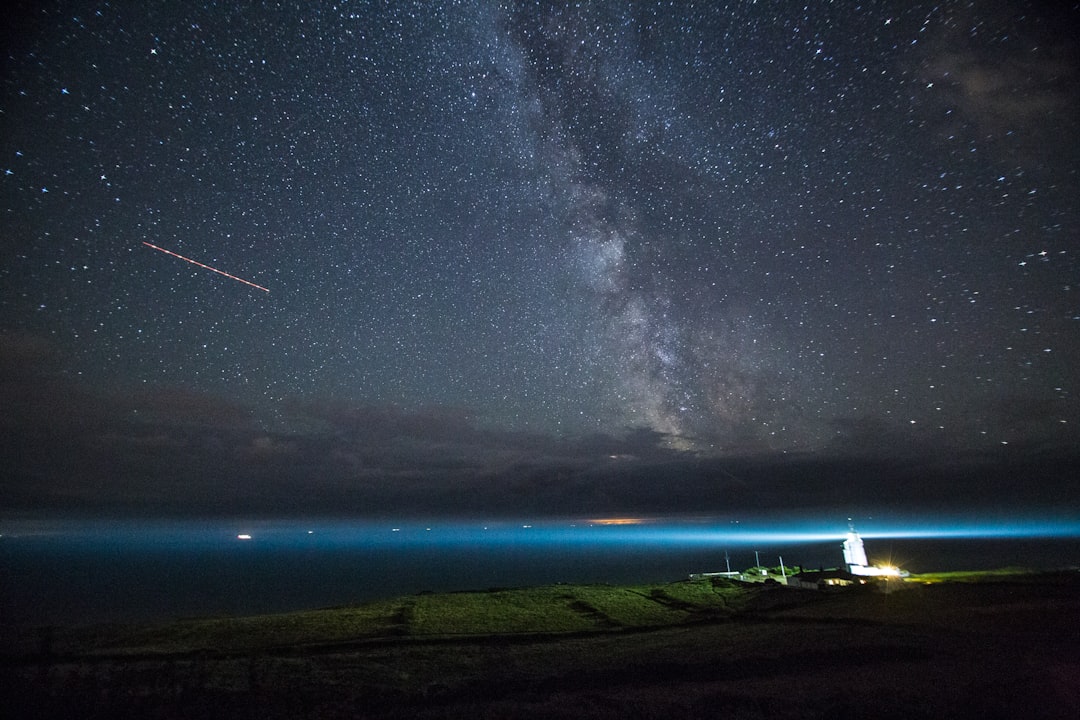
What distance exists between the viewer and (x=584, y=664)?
13625 mm

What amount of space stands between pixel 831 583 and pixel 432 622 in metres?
21.3

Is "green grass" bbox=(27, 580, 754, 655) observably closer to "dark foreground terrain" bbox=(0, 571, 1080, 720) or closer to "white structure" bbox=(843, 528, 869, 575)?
"dark foreground terrain" bbox=(0, 571, 1080, 720)

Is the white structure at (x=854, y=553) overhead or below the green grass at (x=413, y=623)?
overhead

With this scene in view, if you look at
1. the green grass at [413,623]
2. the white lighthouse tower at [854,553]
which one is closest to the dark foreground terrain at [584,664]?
the green grass at [413,623]

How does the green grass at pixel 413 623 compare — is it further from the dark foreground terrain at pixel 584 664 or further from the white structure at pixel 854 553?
the white structure at pixel 854 553

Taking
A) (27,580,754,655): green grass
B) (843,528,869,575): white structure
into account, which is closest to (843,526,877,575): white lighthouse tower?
(843,528,869,575): white structure

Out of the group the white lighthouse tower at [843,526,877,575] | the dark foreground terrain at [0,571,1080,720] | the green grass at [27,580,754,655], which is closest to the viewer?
the dark foreground terrain at [0,571,1080,720]

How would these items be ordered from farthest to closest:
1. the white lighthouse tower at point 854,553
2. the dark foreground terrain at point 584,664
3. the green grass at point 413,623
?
1. the white lighthouse tower at point 854,553
2. the green grass at point 413,623
3. the dark foreground terrain at point 584,664

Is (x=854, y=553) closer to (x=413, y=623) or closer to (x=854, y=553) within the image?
(x=854, y=553)

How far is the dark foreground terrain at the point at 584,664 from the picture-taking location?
35.3ft

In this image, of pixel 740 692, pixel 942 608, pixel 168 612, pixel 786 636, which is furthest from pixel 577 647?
pixel 168 612

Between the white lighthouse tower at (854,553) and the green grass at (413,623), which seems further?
the white lighthouse tower at (854,553)

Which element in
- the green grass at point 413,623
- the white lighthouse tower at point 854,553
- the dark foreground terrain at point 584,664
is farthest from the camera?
the white lighthouse tower at point 854,553

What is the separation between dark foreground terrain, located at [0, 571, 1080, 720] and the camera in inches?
424
